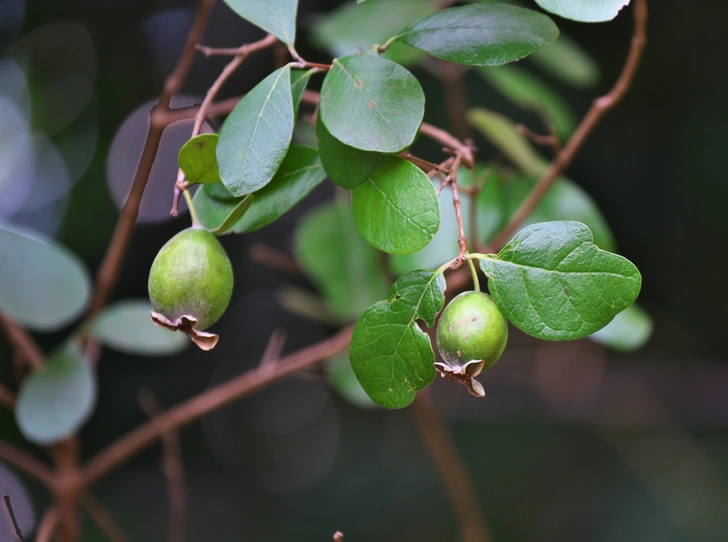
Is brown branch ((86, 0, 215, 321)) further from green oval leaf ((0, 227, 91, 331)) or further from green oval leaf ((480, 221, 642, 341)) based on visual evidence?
green oval leaf ((480, 221, 642, 341))

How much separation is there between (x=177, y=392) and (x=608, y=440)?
1458mm

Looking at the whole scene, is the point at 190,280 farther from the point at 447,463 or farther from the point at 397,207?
the point at 447,463

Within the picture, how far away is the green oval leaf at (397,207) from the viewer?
33 cm

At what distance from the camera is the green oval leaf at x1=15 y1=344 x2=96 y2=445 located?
27.6 inches

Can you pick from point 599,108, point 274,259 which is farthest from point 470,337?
point 274,259

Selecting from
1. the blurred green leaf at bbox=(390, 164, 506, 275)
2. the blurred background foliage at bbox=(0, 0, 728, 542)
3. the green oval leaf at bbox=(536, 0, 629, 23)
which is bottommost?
the blurred background foliage at bbox=(0, 0, 728, 542)

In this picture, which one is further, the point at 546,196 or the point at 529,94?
the point at 529,94

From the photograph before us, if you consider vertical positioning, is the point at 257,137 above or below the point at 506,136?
above

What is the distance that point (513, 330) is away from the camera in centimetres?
175

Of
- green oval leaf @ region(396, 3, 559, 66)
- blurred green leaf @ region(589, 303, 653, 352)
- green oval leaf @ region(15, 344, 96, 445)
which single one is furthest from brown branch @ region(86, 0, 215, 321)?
blurred green leaf @ region(589, 303, 653, 352)

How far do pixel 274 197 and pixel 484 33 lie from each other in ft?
0.53

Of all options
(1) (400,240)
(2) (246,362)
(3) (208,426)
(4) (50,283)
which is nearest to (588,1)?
(1) (400,240)

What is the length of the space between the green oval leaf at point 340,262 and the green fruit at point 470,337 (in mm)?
586

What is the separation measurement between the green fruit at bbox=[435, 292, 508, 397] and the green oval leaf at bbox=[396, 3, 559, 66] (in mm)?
142
